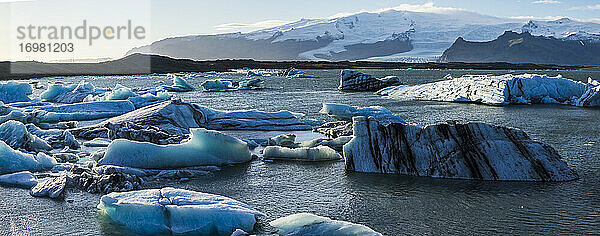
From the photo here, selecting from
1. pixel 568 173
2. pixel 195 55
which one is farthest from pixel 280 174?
pixel 195 55

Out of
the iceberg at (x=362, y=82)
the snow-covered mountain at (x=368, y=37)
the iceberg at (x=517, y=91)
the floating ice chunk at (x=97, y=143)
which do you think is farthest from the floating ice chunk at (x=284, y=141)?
the snow-covered mountain at (x=368, y=37)

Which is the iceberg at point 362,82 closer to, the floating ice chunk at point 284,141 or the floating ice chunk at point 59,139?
the floating ice chunk at point 284,141

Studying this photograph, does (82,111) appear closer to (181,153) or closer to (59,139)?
(59,139)

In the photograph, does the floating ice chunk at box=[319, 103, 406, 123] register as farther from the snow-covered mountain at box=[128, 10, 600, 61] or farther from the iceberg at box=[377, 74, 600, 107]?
the snow-covered mountain at box=[128, 10, 600, 61]

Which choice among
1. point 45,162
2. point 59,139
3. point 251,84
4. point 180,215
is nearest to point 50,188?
point 45,162

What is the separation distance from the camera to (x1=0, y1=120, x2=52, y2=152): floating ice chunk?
9164mm

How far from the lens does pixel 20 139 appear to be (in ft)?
30.2

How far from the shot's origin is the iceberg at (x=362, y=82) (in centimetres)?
2680

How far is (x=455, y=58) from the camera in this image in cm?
10931

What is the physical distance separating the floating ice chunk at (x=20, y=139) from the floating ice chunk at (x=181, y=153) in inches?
92.0

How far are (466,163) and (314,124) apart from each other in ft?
19.2

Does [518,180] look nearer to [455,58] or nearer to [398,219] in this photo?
[398,219]

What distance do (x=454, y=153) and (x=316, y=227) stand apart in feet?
10.8

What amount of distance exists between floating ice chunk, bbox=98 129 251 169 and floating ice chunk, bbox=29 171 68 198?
0.87 m
